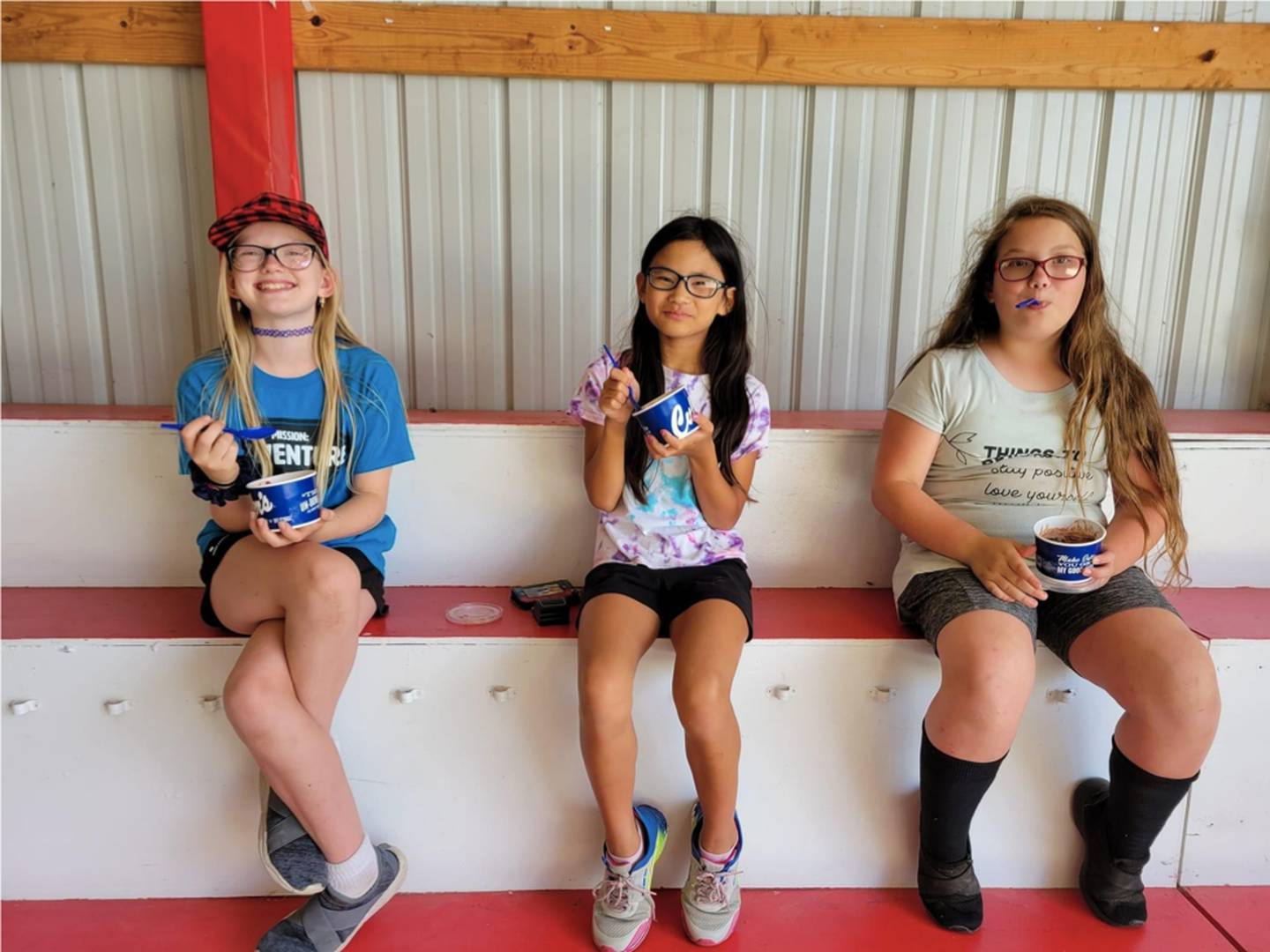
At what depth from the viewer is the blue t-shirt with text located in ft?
5.57

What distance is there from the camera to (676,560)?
1777 mm

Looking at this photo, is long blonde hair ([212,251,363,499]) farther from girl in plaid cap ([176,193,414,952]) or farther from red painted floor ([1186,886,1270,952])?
red painted floor ([1186,886,1270,952])

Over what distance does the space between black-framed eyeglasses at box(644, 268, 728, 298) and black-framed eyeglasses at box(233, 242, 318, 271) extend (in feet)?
2.21

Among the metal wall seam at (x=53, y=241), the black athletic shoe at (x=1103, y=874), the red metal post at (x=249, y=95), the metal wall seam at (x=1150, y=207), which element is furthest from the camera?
the metal wall seam at (x=1150, y=207)

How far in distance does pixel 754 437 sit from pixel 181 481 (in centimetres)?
127

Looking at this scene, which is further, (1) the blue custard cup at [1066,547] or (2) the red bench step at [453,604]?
(2) the red bench step at [453,604]

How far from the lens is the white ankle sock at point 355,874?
5.10 ft

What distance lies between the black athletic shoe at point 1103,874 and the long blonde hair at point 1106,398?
0.53 meters

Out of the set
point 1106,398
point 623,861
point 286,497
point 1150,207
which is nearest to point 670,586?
point 623,861

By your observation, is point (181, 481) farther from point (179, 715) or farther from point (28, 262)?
point (28, 262)

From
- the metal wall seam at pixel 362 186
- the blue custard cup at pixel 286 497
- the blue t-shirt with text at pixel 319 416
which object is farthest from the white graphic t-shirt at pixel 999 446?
the metal wall seam at pixel 362 186

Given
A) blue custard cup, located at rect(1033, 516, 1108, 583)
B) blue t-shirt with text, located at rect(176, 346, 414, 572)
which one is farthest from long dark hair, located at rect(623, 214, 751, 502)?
blue custard cup, located at rect(1033, 516, 1108, 583)

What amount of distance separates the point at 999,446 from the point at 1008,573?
0.99 feet

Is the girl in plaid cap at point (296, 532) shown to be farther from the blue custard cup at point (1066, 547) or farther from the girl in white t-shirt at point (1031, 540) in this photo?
the blue custard cup at point (1066, 547)
